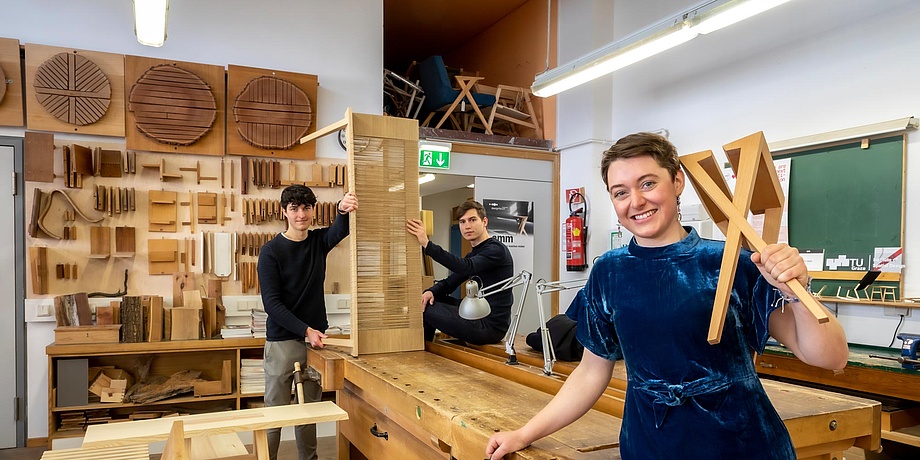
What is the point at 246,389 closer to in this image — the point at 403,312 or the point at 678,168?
the point at 403,312

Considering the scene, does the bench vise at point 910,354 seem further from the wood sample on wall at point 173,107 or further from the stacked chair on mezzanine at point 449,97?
the wood sample on wall at point 173,107

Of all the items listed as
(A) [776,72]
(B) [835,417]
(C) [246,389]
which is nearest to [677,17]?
(A) [776,72]

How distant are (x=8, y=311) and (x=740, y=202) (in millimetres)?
5331

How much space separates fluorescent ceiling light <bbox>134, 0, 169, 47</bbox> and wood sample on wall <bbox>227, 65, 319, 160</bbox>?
1.34 meters

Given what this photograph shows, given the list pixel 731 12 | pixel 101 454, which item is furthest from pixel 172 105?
pixel 731 12

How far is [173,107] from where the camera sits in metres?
5.09

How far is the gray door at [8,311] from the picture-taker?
4.65m

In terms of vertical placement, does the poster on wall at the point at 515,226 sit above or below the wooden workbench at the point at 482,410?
above

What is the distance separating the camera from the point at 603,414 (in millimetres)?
2051

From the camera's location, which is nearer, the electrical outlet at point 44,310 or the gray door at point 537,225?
the electrical outlet at point 44,310

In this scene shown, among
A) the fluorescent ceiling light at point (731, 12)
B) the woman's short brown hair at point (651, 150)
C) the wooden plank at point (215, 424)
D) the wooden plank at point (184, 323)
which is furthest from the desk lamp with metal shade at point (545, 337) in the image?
the wooden plank at point (184, 323)

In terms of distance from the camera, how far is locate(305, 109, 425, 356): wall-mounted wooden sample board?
3.19 m

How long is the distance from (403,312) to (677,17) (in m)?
2.79

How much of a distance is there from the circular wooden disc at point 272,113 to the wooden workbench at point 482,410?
2.78m
